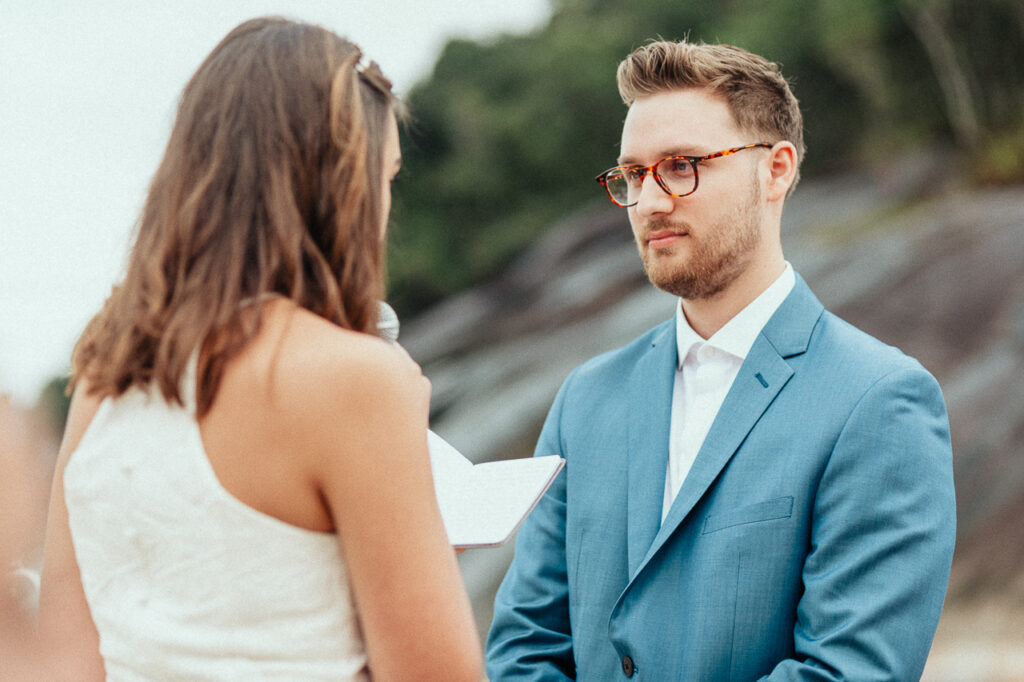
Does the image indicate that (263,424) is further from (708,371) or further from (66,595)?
(708,371)

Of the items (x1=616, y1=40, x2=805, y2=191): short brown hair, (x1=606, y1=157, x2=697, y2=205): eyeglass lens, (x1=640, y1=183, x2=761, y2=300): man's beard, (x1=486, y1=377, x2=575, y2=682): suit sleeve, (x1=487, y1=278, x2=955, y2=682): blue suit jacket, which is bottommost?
(x1=486, y1=377, x2=575, y2=682): suit sleeve

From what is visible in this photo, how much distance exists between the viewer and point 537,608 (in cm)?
221

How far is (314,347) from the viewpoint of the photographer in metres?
1.15

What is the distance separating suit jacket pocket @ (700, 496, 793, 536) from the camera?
1.86 meters

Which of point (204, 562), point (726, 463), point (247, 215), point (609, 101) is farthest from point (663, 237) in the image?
point (609, 101)

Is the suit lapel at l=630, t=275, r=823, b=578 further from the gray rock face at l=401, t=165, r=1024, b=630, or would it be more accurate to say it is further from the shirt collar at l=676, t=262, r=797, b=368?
the gray rock face at l=401, t=165, r=1024, b=630

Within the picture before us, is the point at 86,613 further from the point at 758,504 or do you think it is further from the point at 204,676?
the point at 758,504

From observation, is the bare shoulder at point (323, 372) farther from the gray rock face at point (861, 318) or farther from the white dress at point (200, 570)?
the gray rock face at point (861, 318)

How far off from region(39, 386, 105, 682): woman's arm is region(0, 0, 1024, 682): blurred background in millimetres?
3563

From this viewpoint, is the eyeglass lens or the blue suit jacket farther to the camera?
the eyeglass lens

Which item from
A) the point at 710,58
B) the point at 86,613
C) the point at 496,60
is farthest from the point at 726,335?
the point at 496,60

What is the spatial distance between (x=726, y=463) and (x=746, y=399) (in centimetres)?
15

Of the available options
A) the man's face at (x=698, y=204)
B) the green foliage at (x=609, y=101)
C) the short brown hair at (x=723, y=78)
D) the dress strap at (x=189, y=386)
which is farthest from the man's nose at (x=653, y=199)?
the green foliage at (x=609, y=101)

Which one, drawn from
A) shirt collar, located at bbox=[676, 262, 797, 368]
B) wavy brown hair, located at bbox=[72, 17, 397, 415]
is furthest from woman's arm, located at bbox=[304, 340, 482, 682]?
shirt collar, located at bbox=[676, 262, 797, 368]
